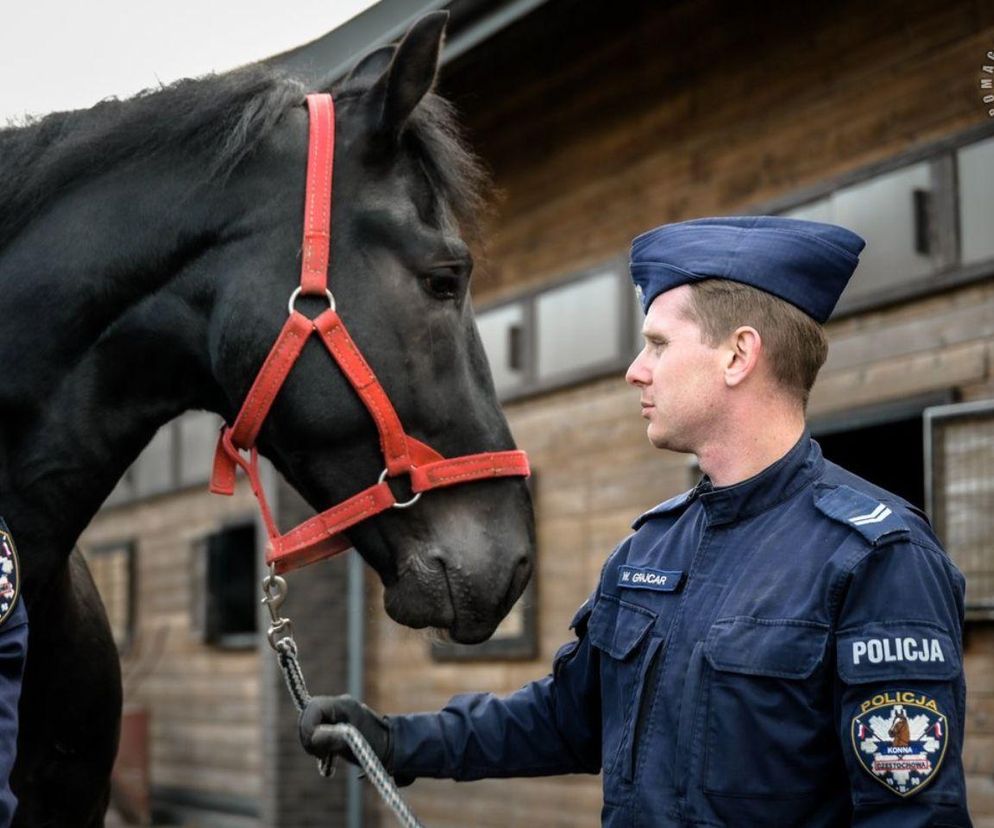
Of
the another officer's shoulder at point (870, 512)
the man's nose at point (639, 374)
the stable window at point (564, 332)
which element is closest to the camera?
the another officer's shoulder at point (870, 512)

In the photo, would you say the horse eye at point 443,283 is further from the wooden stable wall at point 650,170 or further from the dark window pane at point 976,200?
the dark window pane at point 976,200

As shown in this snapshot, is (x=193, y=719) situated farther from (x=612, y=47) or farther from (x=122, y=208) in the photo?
(x=122, y=208)

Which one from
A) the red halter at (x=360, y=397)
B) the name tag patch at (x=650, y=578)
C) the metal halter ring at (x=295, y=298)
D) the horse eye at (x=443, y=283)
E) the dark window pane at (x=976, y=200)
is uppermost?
the dark window pane at (x=976, y=200)

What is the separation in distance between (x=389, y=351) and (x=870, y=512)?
81 centimetres

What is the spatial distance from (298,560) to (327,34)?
4276 mm

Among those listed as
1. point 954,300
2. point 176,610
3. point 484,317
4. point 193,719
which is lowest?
point 193,719

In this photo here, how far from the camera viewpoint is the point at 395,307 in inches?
88.6

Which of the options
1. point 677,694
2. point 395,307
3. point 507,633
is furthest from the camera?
point 507,633

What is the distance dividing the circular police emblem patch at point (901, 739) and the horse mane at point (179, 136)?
1157mm

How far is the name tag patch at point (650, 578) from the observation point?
77.2 inches

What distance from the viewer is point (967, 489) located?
165 inches

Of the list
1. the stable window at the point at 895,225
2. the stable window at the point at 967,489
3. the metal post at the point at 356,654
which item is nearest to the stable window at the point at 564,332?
the stable window at the point at 895,225

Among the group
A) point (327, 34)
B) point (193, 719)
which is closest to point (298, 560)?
point (327, 34)

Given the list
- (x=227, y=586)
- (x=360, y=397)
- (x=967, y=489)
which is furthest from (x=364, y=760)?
(x=227, y=586)
